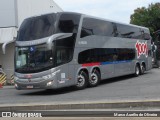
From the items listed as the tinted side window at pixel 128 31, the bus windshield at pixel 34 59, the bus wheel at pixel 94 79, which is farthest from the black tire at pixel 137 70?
the bus windshield at pixel 34 59

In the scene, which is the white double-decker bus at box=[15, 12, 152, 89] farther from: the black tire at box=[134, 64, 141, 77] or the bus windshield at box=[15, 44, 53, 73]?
the black tire at box=[134, 64, 141, 77]

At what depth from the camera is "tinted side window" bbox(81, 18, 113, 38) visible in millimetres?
19812

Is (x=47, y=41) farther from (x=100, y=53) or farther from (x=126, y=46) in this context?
(x=126, y=46)

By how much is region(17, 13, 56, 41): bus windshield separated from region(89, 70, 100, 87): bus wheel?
4102 mm

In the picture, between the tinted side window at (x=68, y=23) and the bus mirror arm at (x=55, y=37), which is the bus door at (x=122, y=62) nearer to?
the tinted side window at (x=68, y=23)

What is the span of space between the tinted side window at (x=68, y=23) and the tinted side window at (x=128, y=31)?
5.46 m

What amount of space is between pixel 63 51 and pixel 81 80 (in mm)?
2159

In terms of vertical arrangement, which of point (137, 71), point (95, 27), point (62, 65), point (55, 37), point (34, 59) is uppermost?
point (95, 27)

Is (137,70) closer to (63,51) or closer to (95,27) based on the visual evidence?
(95,27)

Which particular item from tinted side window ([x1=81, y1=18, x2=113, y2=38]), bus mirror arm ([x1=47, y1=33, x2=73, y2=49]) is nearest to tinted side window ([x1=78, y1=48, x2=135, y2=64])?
tinted side window ([x1=81, y1=18, x2=113, y2=38])

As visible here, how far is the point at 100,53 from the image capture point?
21.4 metres

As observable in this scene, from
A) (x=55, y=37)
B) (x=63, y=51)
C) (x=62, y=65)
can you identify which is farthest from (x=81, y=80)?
(x=55, y=37)

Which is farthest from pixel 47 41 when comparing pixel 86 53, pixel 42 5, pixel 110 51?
pixel 42 5

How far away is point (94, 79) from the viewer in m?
20.7
